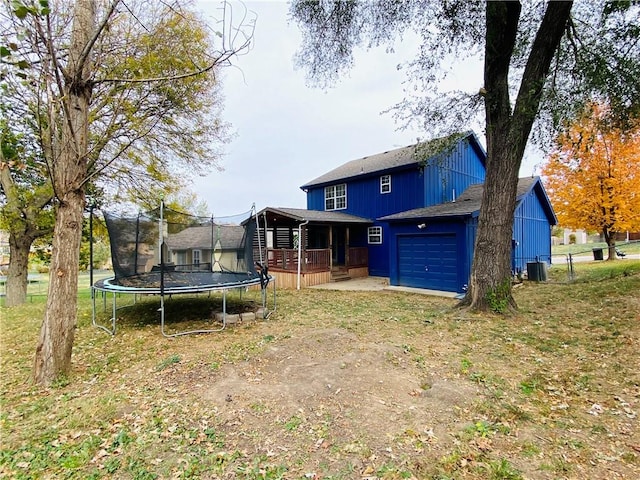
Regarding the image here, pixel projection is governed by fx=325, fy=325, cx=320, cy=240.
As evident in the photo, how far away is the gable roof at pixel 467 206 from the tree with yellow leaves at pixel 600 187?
4.47 feet

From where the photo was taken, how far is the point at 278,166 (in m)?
30.8

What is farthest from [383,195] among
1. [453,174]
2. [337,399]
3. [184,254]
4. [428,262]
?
[337,399]

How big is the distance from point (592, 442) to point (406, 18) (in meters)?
9.09

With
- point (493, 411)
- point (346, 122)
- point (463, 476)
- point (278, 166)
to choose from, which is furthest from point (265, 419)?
point (278, 166)

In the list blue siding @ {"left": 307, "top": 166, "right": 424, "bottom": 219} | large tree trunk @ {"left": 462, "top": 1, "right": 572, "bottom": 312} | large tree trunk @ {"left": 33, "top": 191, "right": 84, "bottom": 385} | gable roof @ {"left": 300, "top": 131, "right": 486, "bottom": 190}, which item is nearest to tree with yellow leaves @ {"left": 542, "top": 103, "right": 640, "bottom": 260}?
gable roof @ {"left": 300, "top": 131, "right": 486, "bottom": 190}

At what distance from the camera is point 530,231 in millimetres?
13562

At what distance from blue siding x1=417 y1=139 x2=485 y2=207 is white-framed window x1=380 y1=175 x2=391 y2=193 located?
1.76 m

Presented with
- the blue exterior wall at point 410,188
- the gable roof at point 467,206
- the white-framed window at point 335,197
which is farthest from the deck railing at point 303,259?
the white-framed window at point 335,197

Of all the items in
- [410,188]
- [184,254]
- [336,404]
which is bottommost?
[336,404]

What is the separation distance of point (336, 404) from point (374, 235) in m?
11.9

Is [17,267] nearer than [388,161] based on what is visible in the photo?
Yes

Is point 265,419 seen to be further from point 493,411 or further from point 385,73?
point 385,73

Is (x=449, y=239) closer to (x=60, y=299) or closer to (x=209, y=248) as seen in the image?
(x=209, y=248)

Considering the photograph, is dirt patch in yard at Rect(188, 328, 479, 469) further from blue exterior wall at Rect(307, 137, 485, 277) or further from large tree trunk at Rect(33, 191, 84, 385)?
blue exterior wall at Rect(307, 137, 485, 277)
